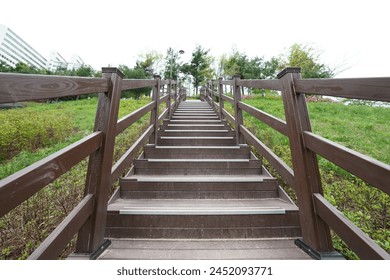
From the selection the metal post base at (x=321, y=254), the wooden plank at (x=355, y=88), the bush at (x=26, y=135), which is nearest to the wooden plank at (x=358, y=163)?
the wooden plank at (x=355, y=88)

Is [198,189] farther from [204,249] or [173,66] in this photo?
[173,66]

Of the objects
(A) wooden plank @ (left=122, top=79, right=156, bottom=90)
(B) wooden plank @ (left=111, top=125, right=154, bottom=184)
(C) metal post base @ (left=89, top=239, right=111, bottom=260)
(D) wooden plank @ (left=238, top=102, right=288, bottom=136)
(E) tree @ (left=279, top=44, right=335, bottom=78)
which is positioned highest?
(E) tree @ (left=279, top=44, right=335, bottom=78)

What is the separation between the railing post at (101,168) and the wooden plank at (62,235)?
113 millimetres

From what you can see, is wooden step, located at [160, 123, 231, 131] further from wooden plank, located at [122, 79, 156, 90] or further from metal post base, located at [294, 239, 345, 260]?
metal post base, located at [294, 239, 345, 260]

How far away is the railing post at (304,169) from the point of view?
1.53 m

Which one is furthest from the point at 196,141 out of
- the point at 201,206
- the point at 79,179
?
the point at 79,179

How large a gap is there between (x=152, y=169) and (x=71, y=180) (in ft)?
4.64

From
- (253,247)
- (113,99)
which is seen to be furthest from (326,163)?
(113,99)

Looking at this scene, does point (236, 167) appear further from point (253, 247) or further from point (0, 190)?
point (0, 190)

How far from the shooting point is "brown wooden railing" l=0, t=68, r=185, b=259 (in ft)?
2.86

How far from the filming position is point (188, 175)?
274cm

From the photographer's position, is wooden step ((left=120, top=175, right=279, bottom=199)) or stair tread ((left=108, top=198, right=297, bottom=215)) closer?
stair tread ((left=108, top=198, right=297, bottom=215))

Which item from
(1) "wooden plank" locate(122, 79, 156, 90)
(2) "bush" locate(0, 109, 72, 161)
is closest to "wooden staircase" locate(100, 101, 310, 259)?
(1) "wooden plank" locate(122, 79, 156, 90)

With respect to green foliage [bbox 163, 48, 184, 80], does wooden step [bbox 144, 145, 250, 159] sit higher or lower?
lower
